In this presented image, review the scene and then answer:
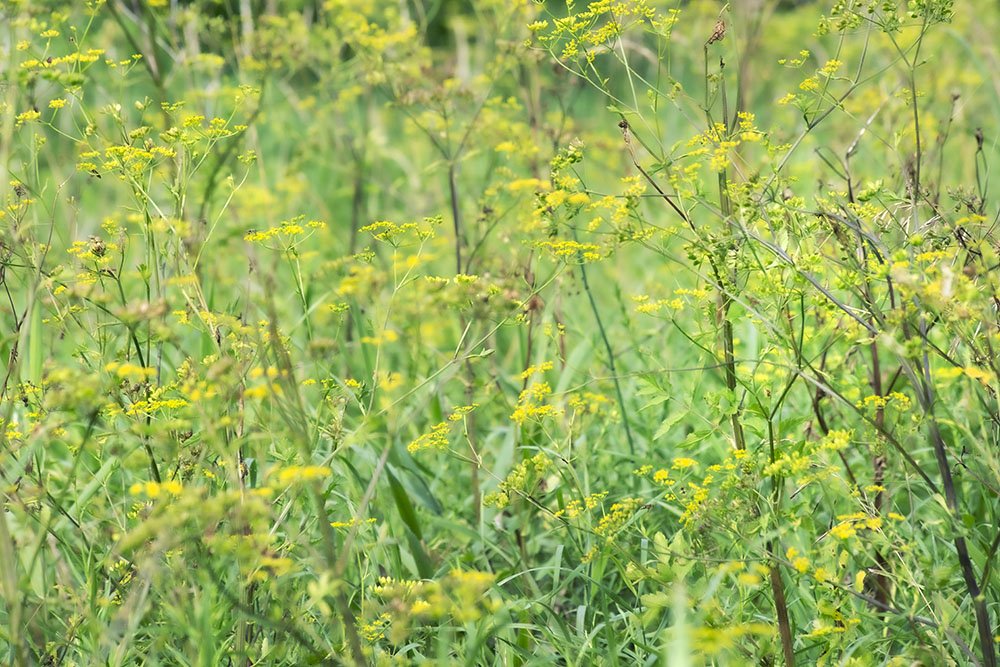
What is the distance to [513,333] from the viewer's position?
13.0 ft

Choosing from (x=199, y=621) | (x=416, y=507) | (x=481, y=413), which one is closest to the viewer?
(x=199, y=621)

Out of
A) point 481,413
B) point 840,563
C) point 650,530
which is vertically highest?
point 840,563

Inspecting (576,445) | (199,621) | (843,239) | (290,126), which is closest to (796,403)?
(576,445)

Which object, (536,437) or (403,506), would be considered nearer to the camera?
(403,506)

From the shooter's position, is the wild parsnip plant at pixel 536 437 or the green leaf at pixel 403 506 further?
the green leaf at pixel 403 506

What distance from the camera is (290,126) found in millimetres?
5719

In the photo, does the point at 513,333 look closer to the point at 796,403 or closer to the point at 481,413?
the point at 481,413

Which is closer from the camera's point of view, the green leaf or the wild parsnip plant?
the wild parsnip plant

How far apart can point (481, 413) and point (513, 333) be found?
640 mm

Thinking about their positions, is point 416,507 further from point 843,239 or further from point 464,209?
point 464,209

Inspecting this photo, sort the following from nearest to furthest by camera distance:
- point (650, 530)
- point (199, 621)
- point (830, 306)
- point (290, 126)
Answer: point (199, 621)
point (830, 306)
point (650, 530)
point (290, 126)

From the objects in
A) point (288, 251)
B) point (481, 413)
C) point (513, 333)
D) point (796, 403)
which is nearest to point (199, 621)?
point (288, 251)

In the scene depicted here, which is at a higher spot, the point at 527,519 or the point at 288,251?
the point at 288,251

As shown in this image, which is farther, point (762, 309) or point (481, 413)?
point (481, 413)
